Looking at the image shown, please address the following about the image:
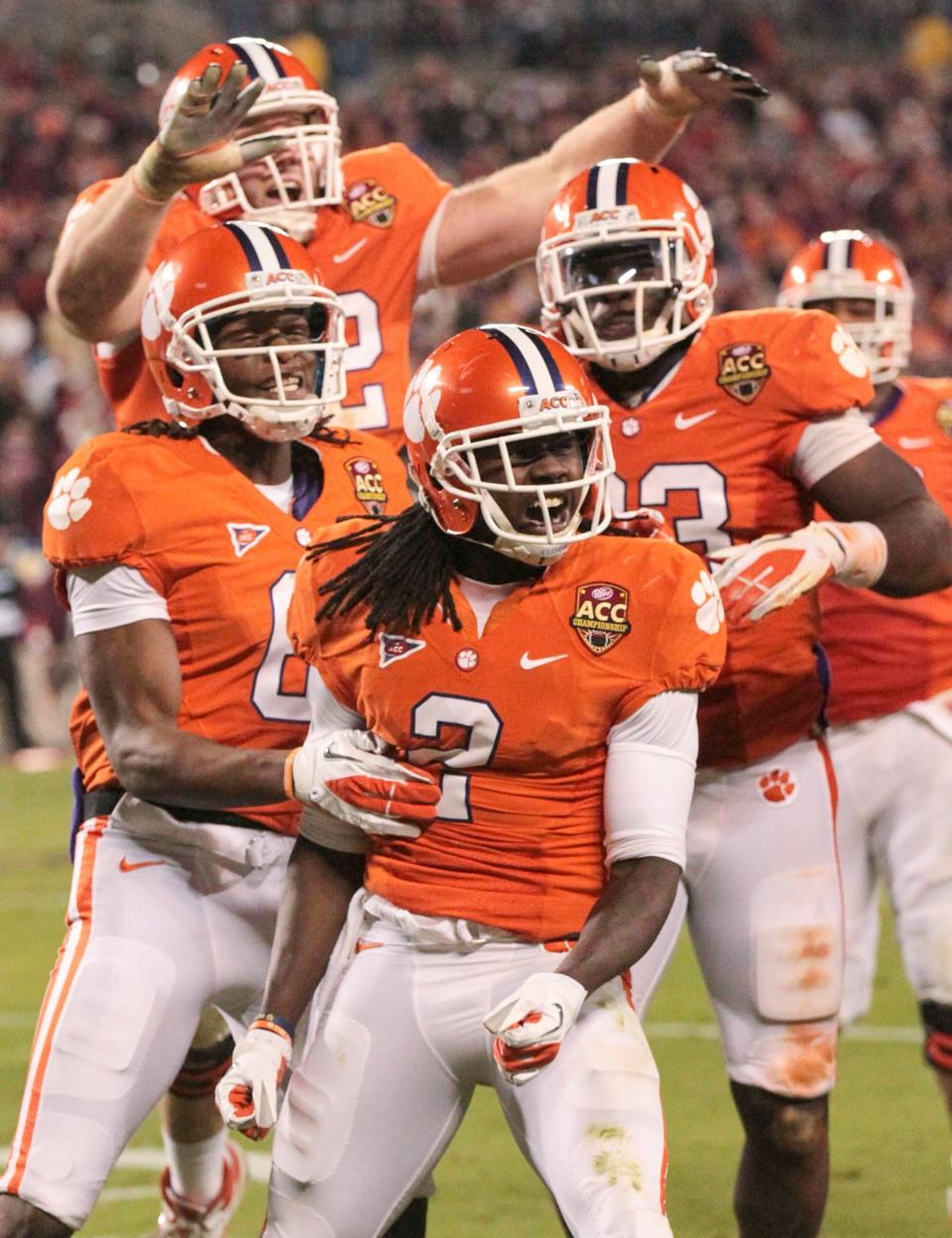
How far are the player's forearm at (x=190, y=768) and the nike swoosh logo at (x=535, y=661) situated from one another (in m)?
0.47

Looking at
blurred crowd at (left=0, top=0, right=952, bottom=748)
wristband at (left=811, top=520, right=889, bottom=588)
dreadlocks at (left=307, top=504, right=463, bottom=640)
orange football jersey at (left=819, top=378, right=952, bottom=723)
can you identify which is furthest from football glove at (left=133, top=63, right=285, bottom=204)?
blurred crowd at (left=0, top=0, right=952, bottom=748)

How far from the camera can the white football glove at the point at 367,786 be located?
9.36 feet

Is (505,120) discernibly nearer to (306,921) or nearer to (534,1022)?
(306,921)

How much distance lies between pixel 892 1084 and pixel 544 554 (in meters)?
3.02

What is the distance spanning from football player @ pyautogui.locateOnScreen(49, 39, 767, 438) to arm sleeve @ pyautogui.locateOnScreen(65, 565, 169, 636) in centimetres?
81

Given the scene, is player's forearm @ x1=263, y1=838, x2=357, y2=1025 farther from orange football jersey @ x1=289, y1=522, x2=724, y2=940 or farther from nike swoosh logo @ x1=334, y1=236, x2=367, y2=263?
nike swoosh logo @ x1=334, y1=236, x2=367, y2=263

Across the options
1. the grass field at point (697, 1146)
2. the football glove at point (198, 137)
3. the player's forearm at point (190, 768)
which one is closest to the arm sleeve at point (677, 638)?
the player's forearm at point (190, 768)

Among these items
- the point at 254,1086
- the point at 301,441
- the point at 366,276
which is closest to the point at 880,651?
the point at 366,276

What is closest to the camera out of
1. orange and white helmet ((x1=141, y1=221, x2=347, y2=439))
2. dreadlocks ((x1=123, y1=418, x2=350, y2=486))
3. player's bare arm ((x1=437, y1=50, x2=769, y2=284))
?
orange and white helmet ((x1=141, y1=221, x2=347, y2=439))

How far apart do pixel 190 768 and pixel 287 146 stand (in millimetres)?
1505

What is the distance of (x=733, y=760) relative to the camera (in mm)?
3736

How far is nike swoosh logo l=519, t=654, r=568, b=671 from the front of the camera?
9.39 feet

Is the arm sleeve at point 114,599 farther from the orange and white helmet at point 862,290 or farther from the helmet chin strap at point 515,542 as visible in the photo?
the orange and white helmet at point 862,290

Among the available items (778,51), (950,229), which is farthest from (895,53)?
(950,229)
